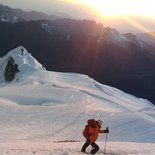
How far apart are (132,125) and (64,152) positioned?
27542mm

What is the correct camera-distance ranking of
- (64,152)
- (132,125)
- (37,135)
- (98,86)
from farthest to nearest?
(98,86) < (132,125) < (37,135) < (64,152)

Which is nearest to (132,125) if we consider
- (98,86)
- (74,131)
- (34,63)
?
(74,131)

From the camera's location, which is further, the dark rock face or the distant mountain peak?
the dark rock face

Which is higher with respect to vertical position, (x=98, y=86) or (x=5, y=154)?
(x=5, y=154)

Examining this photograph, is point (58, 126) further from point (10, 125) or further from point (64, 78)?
point (64, 78)

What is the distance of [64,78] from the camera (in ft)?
376

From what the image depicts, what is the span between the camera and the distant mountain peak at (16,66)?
11944 cm

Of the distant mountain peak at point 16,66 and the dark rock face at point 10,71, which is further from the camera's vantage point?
the dark rock face at point 10,71

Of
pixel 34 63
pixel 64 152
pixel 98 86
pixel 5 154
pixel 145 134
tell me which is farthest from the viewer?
pixel 34 63

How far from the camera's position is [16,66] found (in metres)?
124

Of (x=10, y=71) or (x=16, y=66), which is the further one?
(x=16, y=66)

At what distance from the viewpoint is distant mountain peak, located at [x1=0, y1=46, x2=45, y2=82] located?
11944 centimetres

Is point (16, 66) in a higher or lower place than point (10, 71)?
higher

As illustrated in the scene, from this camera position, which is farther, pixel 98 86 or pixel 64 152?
pixel 98 86
